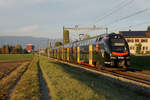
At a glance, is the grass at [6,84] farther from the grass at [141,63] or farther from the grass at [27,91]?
the grass at [141,63]

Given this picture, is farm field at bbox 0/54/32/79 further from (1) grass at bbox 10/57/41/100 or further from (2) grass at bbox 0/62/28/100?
(1) grass at bbox 10/57/41/100

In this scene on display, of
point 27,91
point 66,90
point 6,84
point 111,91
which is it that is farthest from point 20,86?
point 111,91

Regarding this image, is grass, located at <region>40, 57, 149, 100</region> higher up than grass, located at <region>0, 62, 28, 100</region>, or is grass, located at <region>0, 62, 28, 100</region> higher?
grass, located at <region>40, 57, 149, 100</region>

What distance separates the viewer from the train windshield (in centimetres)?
1552

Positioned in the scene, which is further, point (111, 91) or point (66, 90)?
point (66, 90)

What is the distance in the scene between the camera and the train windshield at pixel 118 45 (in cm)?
1552

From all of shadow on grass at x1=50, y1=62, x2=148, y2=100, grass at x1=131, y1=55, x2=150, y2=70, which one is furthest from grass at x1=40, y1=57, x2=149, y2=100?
grass at x1=131, y1=55, x2=150, y2=70

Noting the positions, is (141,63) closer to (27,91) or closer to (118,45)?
(118,45)

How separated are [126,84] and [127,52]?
5.90 meters

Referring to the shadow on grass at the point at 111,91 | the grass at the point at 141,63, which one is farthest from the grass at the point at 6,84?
the grass at the point at 141,63

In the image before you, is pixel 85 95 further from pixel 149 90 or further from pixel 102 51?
pixel 102 51

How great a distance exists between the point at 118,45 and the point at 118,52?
0.79 meters

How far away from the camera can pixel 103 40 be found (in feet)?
53.6

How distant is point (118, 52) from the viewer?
15.4 m
